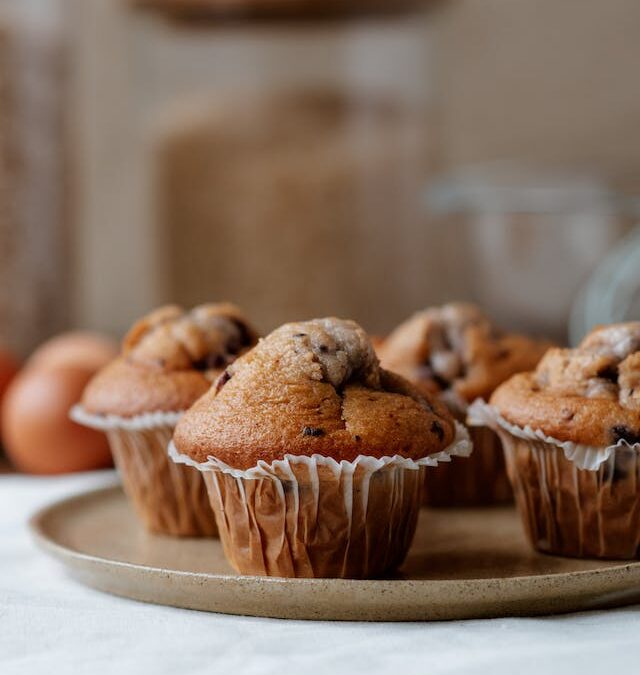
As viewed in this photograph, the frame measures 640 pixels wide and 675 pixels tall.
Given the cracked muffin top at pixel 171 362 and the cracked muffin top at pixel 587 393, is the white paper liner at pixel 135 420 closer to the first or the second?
the cracked muffin top at pixel 171 362

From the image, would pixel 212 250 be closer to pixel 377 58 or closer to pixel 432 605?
pixel 377 58

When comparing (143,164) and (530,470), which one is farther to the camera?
(143,164)

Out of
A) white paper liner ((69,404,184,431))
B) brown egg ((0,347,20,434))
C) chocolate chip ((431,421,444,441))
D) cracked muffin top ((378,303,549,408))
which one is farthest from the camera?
brown egg ((0,347,20,434))

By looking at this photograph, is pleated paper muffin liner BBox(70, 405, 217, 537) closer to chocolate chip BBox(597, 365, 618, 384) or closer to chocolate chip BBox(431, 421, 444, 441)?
chocolate chip BBox(431, 421, 444, 441)

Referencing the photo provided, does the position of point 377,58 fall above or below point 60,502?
above

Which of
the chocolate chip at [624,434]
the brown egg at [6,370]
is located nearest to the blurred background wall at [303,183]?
the brown egg at [6,370]

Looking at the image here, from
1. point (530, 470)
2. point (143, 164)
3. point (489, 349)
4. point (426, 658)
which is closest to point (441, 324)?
point (489, 349)

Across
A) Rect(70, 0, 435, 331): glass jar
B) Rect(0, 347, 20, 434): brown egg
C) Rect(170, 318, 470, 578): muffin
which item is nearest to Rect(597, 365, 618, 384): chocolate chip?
Rect(170, 318, 470, 578): muffin
